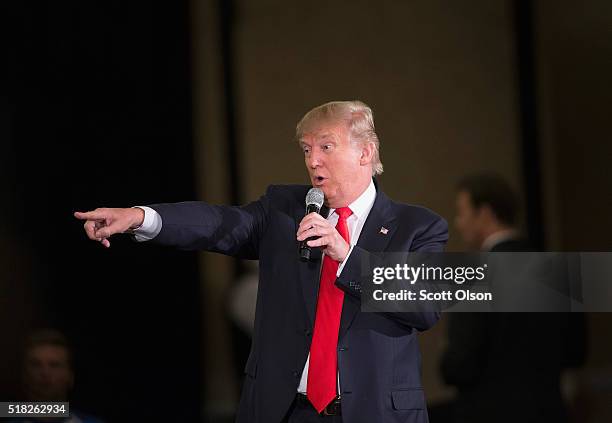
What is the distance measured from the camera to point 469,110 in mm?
3477

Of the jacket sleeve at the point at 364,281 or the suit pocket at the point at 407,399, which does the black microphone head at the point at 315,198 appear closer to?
the jacket sleeve at the point at 364,281

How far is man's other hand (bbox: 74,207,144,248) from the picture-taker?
6.72ft

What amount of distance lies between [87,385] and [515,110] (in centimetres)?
202

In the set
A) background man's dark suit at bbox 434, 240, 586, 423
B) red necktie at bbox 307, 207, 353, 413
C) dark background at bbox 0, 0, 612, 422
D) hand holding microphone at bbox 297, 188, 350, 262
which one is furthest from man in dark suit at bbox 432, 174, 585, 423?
hand holding microphone at bbox 297, 188, 350, 262

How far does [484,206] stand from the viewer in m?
3.44

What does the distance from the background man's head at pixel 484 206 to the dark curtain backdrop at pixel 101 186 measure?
3.54 ft

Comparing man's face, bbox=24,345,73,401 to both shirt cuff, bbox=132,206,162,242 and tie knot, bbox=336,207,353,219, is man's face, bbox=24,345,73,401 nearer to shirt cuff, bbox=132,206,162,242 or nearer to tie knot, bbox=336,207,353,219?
shirt cuff, bbox=132,206,162,242

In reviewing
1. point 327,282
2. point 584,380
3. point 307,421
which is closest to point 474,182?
point 584,380

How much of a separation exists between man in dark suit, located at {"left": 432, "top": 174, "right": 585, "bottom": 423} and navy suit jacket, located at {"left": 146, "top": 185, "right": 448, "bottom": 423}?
1.00 metres

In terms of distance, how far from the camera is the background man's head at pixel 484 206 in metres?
3.35

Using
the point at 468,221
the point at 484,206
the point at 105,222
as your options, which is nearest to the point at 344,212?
the point at 105,222

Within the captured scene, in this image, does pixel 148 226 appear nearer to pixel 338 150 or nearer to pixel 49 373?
pixel 338 150

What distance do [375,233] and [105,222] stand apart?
0.71m

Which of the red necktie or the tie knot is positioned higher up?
the tie knot
